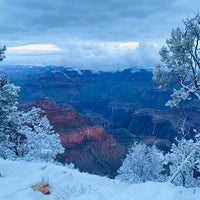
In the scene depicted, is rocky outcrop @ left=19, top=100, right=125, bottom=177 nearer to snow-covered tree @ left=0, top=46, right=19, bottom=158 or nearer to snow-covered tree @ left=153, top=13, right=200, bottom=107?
snow-covered tree @ left=0, top=46, right=19, bottom=158

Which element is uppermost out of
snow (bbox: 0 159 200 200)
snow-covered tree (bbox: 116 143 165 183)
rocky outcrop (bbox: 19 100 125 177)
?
snow (bbox: 0 159 200 200)

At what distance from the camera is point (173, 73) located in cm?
1669

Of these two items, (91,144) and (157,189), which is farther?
(91,144)

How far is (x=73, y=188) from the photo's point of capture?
10.8 metres

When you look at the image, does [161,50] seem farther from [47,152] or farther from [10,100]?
[47,152]

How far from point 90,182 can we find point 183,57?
7485mm

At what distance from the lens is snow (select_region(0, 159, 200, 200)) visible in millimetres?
9781

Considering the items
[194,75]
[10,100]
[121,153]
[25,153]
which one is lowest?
[121,153]

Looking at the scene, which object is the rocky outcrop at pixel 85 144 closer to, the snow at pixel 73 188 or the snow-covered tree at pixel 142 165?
the snow-covered tree at pixel 142 165

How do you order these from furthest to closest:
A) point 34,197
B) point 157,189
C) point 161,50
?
point 161,50 → point 157,189 → point 34,197

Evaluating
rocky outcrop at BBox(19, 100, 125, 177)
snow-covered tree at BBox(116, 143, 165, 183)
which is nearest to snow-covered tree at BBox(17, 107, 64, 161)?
snow-covered tree at BBox(116, 143, 165, 183)

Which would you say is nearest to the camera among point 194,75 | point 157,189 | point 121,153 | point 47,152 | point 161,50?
point 157,189

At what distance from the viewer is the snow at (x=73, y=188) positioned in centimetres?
978

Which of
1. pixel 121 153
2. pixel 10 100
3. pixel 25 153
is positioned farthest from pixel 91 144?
pixel 10 100
